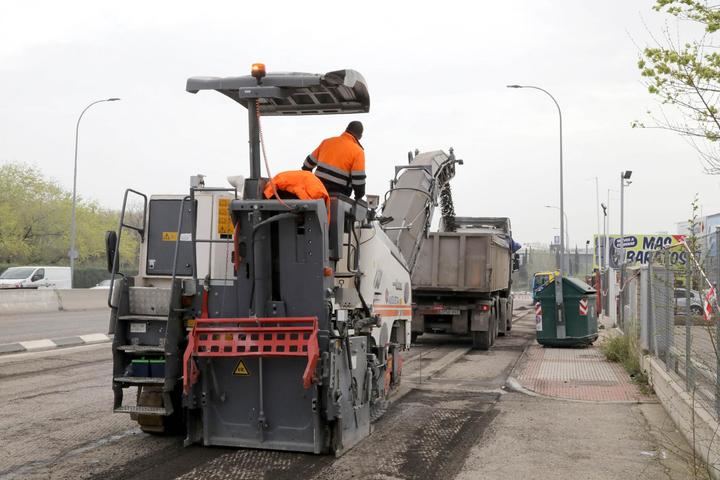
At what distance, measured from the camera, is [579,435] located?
8039 mm

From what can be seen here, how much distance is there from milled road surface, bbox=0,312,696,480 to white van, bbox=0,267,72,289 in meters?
22.5

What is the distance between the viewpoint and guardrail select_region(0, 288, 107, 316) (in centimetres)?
2389

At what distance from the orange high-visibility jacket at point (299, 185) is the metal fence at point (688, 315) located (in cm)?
322

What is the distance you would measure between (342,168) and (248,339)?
208 cm

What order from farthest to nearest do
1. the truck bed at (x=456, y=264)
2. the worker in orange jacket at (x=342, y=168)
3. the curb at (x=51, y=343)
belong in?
1. the truck bed at (x=456, y=264)
2. the curb at (x=51, y=343)
3. the worker in orange jacket at (x=342, y=168)

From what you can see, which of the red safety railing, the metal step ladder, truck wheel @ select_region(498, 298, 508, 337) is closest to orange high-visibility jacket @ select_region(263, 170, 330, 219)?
the red safety railing

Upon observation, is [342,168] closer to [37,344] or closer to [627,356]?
[627,356]

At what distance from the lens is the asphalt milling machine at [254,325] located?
22.2ft

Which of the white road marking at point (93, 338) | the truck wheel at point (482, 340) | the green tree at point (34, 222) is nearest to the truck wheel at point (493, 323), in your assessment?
the truck wheel at point (482, 340)

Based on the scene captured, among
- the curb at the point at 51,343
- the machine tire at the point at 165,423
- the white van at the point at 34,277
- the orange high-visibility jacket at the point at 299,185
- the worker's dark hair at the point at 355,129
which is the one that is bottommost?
the machine tire at the point at 165,423

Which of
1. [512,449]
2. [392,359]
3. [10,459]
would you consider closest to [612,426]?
[512,449]

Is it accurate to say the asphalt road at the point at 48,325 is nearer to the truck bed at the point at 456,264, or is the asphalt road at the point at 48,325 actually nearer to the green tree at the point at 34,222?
the truck bed at the point at 456,264

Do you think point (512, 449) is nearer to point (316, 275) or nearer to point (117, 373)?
point (316, 275)

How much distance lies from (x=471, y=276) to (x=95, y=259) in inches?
1896
